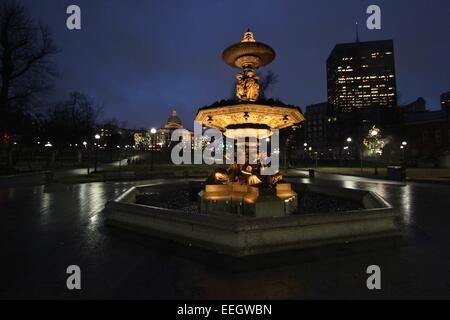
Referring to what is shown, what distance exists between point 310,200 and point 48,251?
8711 millimetres

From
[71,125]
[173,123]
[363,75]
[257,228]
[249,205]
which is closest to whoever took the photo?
[257,228]

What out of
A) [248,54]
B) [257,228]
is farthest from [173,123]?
[257,228]

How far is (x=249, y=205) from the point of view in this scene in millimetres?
7523

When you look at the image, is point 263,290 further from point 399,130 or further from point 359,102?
point 359,102

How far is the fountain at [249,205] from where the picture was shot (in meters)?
4.79

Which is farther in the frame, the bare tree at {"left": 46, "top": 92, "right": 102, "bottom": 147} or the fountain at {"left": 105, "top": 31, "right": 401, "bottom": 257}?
the bare tree at {"left": 46, "top": 92, "right": 102, "bottom": 147}

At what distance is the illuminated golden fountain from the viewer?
7559 millimetres

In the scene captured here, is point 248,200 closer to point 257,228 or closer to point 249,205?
point 249,205

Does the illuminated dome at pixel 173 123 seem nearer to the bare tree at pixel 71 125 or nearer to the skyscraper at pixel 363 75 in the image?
the bare tree at pixel 71 125

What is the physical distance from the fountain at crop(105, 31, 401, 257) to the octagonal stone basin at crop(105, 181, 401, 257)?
2 centimetres

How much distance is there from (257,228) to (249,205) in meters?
2.91

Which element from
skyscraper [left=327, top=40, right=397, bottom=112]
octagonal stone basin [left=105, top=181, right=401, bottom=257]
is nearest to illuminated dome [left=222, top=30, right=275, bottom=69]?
octagonal stone basin [left=105, top=181, right=401, bottom=257]

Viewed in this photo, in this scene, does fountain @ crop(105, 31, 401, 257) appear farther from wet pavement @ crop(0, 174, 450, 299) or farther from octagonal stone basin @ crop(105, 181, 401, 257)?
wet pavement @ crop(0, 174, 450, 299)

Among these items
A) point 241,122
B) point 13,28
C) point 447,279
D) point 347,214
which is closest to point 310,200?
point 241,122
